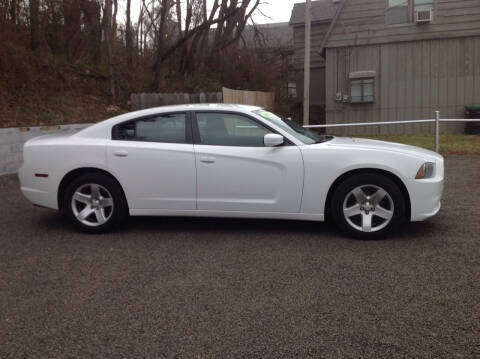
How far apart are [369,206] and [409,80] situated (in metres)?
14.2

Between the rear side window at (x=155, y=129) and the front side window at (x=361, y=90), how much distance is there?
14.0m

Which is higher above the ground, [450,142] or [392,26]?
[392,26]

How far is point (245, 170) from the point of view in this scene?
5.17 metres

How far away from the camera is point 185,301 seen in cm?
357

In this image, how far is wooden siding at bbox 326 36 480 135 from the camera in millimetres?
17109

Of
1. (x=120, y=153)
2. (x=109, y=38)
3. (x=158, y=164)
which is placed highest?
(x=109, y=38)

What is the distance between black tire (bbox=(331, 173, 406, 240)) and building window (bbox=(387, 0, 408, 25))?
47.1 feet

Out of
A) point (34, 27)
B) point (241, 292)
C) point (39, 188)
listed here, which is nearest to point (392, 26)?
point (34, 27)

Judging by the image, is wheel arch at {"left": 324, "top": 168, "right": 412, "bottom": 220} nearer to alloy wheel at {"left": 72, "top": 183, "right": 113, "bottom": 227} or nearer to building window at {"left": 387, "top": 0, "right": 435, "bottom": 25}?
alloy wheel at {"left": 72, "top": 183, "right": 113, "bottom": 227}

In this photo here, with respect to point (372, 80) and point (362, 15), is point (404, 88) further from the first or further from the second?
point (362, 15)

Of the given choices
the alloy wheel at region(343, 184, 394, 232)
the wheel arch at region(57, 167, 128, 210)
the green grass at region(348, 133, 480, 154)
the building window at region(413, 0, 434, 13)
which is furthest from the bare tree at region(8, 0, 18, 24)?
the building window at region(413, 0, 434, 13)

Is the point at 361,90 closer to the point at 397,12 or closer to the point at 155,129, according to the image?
the point at 397,12

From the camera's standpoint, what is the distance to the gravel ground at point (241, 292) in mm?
2930

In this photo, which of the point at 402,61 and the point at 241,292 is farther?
the point at 402,61
